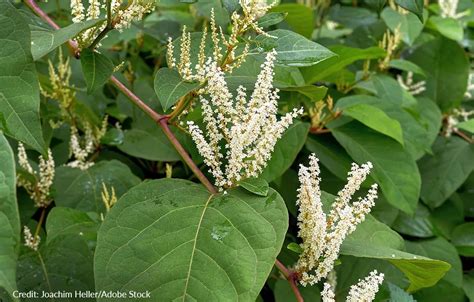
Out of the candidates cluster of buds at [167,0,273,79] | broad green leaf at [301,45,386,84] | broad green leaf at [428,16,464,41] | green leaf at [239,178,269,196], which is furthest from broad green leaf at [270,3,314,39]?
green leaf at [239,178,269,196]

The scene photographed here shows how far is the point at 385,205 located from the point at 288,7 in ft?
1.77

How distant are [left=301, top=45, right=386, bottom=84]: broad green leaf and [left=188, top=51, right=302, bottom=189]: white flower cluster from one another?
49 cm

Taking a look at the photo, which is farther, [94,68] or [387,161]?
[387,161]

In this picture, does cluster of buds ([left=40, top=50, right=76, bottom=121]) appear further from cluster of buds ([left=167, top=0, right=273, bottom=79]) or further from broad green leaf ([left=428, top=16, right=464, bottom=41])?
broad green leaf ([left=428, top=16, right=464, bottom=41])

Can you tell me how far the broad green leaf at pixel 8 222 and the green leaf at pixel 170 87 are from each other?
0.26 m

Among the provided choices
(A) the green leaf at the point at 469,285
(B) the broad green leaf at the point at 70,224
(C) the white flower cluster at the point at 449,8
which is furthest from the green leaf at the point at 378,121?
(C) the white flower cluster at the point at 449,8

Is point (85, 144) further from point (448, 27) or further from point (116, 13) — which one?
point (448, 27)

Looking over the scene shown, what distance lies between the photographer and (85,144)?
147cm

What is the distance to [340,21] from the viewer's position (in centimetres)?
208

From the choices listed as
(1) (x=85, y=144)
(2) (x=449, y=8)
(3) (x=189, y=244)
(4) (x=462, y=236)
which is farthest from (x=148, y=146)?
(2) (x=449, y=8)

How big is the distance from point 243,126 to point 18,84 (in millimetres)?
289

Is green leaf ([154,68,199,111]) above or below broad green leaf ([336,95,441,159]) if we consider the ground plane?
above

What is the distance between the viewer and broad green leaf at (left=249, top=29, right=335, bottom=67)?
36.4 inches

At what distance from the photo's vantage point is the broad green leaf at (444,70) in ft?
5.77
